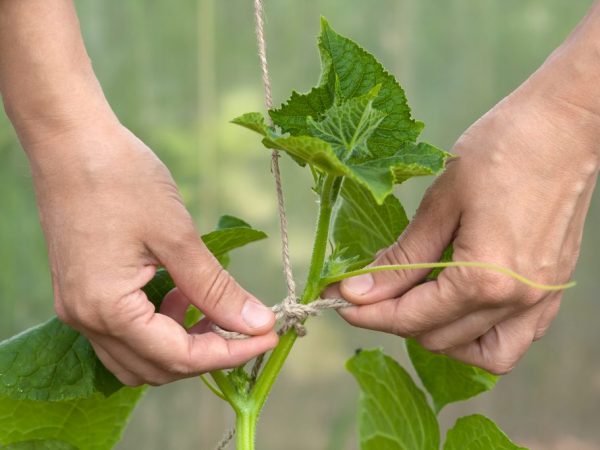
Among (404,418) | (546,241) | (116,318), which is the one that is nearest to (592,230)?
(404,418)

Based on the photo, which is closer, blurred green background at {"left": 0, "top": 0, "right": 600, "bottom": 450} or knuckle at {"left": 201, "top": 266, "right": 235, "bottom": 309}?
knuckle at {"left": 201, "top": 266, "right": 235, "bottom": 309}

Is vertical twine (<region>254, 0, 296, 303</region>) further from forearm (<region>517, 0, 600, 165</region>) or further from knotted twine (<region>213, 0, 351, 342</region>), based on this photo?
forearm (<region>517, 0, 600, 165</region>)

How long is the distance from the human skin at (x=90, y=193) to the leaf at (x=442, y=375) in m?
Answer: 0.32

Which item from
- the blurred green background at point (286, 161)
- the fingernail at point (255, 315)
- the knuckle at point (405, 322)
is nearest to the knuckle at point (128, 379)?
the fingernail at point (255, 315)

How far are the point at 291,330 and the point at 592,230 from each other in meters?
1.81

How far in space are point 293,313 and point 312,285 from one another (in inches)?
1.1

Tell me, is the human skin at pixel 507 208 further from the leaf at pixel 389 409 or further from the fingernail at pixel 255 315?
the leaf at pixel 389 409

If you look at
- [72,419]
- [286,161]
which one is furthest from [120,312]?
[286,161]

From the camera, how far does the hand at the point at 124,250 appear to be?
67 cm

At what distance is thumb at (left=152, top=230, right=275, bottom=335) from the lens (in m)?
0.69

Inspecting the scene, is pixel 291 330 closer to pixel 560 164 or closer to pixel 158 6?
pixel 560 164

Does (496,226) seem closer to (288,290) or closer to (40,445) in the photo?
(288,290)

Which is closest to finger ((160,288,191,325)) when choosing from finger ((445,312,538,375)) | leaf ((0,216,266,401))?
leaf ((0,216,266,401))

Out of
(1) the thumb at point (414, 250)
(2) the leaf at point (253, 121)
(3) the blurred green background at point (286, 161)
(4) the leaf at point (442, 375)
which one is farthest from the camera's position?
(3) the blurred green background at point (286, 161)
